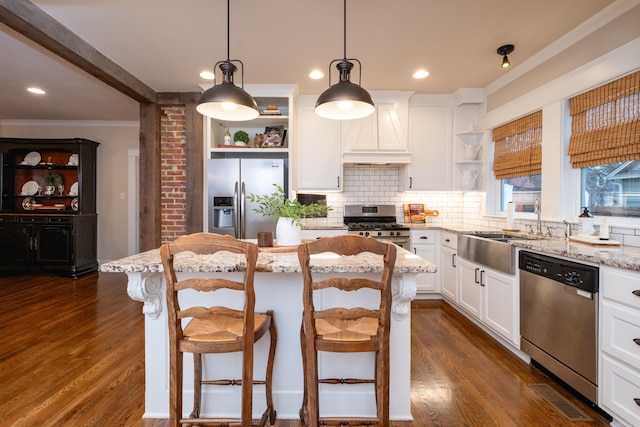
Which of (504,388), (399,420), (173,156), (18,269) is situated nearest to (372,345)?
(399,420)

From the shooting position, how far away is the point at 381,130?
13.4 feet

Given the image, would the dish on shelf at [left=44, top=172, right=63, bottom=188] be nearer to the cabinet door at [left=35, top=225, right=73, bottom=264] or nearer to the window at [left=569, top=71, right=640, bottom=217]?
the cabinet door at [left=35, top=225, right=73, bottom=264]

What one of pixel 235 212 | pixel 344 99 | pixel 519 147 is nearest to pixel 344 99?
pixel 344 99

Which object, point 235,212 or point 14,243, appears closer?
point 235,212

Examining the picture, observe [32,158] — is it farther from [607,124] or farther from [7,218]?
[607,124]

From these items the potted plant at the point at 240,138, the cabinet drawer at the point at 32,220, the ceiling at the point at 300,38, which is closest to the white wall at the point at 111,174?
the cabinet drawer at the point at 32,220

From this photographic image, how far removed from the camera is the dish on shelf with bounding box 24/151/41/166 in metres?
5.50

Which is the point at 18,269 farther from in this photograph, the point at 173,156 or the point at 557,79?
the point at 557,79

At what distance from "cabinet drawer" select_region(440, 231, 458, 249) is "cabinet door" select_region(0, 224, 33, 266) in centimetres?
630

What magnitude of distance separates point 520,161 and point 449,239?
1093mm

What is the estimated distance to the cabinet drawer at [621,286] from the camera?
1.58 metres

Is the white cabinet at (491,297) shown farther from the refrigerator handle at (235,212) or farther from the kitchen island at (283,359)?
the refrigerator handle at (235,212)

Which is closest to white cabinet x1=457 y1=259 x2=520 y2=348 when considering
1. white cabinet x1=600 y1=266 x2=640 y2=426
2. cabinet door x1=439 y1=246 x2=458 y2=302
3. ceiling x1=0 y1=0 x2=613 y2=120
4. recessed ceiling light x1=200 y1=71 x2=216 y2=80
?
cabinet door x1=439 y1=246 x2=458 y2=302

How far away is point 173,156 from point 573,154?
4.20m
